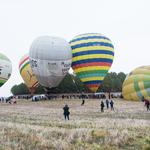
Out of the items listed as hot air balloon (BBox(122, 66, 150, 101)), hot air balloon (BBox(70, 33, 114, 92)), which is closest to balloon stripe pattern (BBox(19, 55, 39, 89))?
hot air balloon (BBox(70, 33, 114, 92))

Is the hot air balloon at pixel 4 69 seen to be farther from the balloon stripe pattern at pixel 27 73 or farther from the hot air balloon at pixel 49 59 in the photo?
the hot air balloon at pixel 49 59

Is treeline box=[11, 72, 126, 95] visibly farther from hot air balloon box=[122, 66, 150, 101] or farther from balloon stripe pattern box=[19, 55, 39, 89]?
hot air balloon box=[122, 66, 150, 101]

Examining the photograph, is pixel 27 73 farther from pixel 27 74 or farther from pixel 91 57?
pixel 91 57

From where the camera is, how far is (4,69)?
217 ft

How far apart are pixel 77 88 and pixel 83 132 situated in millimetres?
85491

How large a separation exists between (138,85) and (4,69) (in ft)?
87.9

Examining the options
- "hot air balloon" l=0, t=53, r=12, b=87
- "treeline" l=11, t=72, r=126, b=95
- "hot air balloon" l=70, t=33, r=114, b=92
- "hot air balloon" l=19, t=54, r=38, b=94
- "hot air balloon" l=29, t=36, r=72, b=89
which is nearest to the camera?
"hot air balloon" l=29, t=36, r=72, b=89

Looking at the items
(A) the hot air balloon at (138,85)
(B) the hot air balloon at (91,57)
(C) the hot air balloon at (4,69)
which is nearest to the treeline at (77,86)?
(C) the hot air balloon at (4,69)

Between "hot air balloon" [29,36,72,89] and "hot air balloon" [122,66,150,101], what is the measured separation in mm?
8920

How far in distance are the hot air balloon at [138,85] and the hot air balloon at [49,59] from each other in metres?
8.92

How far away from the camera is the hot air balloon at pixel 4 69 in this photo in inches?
2576

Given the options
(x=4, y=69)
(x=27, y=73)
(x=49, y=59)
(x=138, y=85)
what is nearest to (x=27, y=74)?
(x=27, y=73)

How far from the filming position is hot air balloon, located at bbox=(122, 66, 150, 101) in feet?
153

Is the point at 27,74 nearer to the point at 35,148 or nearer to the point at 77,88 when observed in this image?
the point at 77,88
